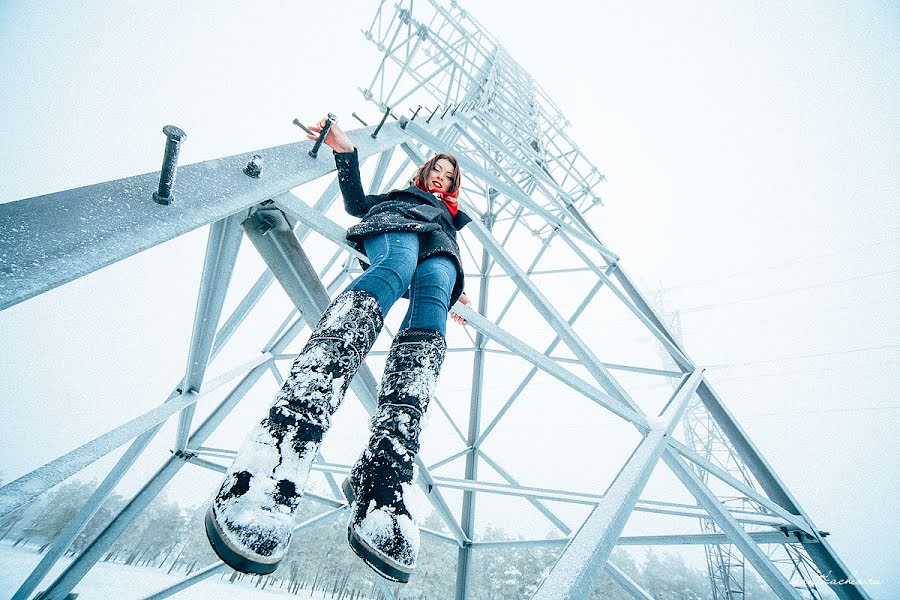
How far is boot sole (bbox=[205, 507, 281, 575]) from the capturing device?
684 mm

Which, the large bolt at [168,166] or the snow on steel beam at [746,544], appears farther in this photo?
the snow on steel beam at [746,544]

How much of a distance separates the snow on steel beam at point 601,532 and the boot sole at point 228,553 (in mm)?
618

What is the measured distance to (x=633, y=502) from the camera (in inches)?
54.3

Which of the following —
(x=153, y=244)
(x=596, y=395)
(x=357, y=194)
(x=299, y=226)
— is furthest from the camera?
(x=299, y=226)

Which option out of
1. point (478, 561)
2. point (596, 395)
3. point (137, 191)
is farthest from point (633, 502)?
point (478, 561)

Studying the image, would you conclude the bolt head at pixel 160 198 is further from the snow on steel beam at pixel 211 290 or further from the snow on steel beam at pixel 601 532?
the snow on steel beam at pixel 601 532

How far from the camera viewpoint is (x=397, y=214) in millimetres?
1624

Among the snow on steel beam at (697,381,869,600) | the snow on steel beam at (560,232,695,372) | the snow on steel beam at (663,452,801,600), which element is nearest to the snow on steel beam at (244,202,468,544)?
the snow on steel beam at (663,452,801,600)

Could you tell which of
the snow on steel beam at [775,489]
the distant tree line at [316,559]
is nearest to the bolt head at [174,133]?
the snow on steel beam at [775,489]

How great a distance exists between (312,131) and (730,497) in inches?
648

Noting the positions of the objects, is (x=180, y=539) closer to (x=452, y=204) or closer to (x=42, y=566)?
(x=42, y=566)

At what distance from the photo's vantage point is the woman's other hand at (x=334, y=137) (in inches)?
58.2

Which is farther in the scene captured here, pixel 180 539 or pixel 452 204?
pixel 180 539

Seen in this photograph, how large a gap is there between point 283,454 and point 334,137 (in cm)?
124
